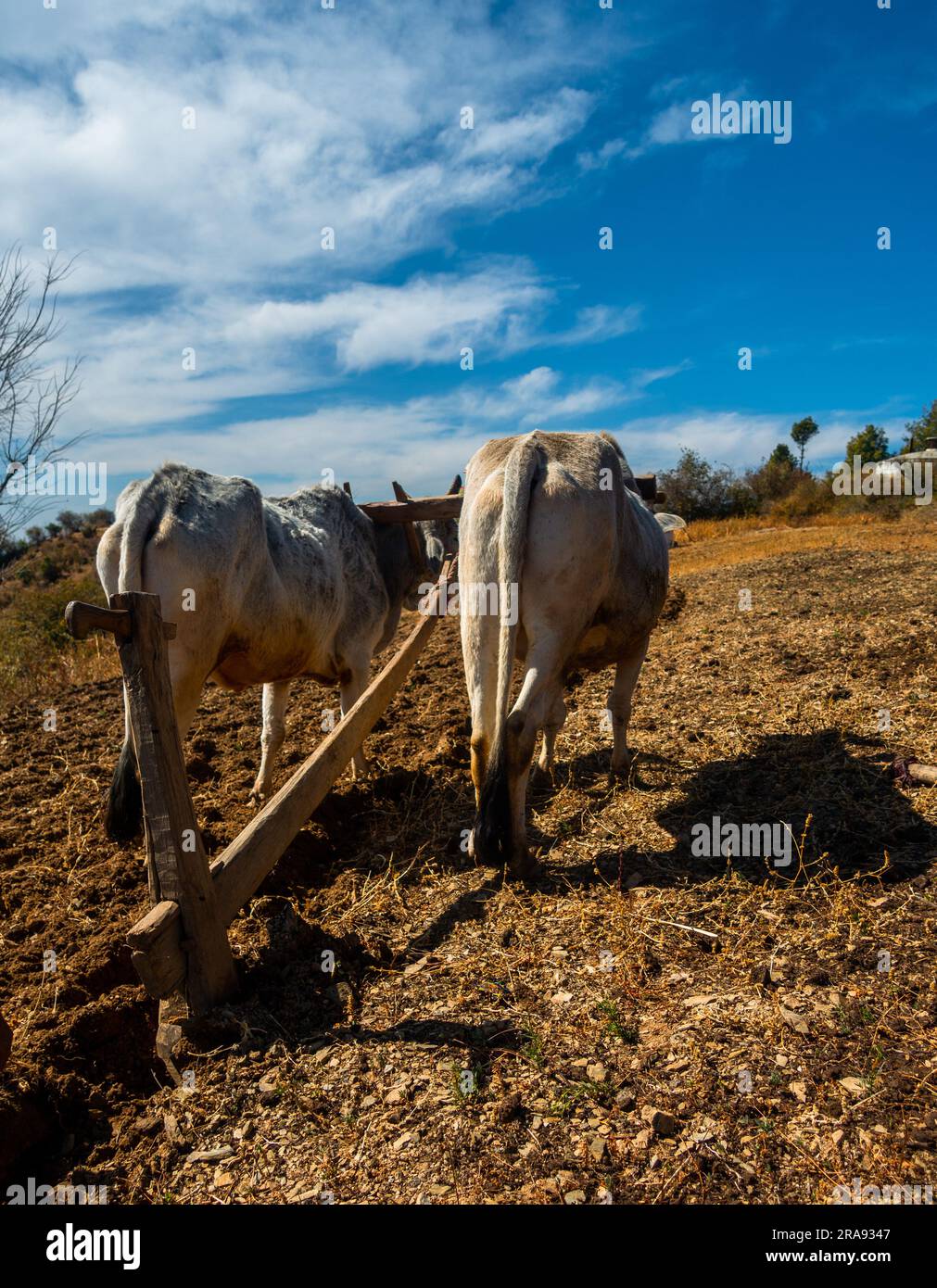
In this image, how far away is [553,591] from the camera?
3852mm

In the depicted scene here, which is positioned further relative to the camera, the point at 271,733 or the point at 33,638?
the point at 33,638

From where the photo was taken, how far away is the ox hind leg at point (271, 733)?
555cm

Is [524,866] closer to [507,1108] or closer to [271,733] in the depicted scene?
[507,1108]

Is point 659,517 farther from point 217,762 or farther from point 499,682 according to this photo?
point 217,762

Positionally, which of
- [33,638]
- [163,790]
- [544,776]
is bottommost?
[544,776]

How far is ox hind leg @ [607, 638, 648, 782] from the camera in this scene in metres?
5.32

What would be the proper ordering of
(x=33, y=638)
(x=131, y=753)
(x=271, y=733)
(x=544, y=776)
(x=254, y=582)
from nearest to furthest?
(x=131, y=753)
(x=254, y=582)
(x=544, y=776)
(x=271, y=733)
(x=33, y=638)

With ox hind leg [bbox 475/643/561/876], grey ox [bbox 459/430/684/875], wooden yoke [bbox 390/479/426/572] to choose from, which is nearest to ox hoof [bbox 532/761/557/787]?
grey ox [bbox 459/430/684/875]

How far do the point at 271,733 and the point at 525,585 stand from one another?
2.82 meters

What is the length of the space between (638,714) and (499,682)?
3.03m

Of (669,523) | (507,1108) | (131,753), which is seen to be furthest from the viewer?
(669,523)

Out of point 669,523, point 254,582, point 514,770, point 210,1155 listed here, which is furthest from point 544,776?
point 210,1155

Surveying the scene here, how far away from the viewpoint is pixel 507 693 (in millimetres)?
3812

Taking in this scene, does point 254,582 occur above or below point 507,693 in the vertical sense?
above
